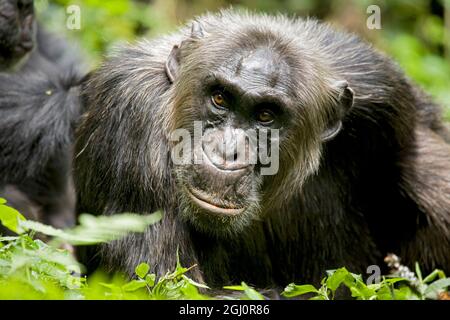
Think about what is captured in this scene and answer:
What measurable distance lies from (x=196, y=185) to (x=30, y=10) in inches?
196

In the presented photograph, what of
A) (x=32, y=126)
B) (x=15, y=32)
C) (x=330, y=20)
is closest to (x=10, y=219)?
(x=32, y=126)

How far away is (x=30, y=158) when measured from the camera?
931 centimetres

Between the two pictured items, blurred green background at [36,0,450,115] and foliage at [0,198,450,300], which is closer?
foliage at [0,198,450,300]

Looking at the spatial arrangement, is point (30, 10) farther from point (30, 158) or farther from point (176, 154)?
point (176, 154)

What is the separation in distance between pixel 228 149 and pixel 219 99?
Result: 49 cm

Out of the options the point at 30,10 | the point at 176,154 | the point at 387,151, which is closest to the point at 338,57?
the point at 387,151

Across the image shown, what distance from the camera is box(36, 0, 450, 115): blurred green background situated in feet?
43.5

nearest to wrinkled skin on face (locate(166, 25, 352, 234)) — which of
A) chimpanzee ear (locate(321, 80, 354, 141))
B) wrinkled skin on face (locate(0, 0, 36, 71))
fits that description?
chimpanzee ear (locate(321, 80, 354, 141))

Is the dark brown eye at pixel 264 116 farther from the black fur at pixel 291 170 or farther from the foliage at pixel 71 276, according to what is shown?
the foliage at pixel 71 276

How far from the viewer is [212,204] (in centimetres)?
666

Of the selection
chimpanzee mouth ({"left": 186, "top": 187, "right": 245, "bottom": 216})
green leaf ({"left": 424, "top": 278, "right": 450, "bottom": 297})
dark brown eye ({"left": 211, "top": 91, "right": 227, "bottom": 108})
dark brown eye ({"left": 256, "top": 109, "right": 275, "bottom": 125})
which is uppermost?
dark brown eye ({"left": 211, "top": 91, "right": 227, "bottom": 108})

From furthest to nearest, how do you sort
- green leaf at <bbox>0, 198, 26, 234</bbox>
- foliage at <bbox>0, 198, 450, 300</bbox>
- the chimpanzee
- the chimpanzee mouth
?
the chimpanzee, the chimpanzee mouth, green leaf at <bbox>0, 198, 26, 234</bbox>, foliage at <bbox>0, 198, 450, 300</bbox>

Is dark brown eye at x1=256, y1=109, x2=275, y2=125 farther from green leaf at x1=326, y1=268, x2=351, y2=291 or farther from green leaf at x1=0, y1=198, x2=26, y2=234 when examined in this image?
green leaf at x1=0, y1=198, x2=26, y2=234

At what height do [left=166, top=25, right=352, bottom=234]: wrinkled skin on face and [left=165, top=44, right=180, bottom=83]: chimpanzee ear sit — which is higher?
[left=165, top=44, right=180, bottom=83]: chimpanzee ear
